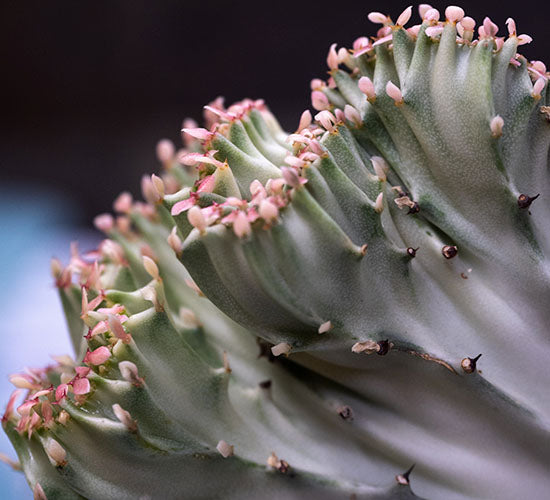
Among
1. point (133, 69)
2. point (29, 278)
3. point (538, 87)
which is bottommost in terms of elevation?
point (538, 87)

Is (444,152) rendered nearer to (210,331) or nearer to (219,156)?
(219,156)

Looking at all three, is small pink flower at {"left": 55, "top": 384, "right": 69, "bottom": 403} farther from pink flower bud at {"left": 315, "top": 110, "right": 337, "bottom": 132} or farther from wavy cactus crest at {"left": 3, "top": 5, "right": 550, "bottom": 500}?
pink flower bud at {"left": 315, "top": 110, "right": 337, "bottom": 132}

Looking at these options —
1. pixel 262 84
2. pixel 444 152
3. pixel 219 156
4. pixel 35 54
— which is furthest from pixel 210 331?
pixel 35 54

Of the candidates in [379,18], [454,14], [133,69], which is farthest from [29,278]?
Answer: [454,14]

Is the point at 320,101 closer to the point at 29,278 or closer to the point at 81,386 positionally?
the point at 81,386

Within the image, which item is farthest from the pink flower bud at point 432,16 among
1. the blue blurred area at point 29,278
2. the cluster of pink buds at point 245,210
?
the blue blurred area at point 29,278

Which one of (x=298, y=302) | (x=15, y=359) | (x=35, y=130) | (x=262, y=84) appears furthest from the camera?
(x=35, y=130)

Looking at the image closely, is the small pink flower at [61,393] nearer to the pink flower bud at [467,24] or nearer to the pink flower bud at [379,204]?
the pink flower bud at [379,204]
